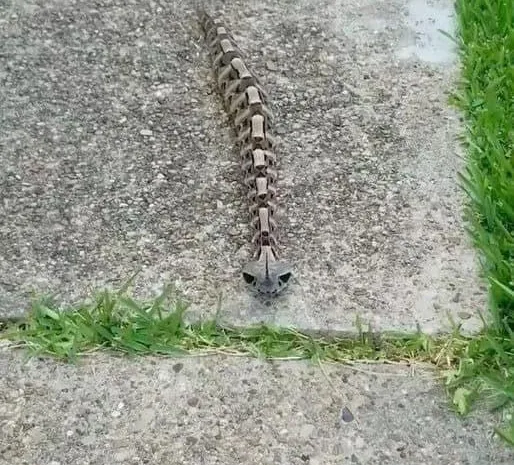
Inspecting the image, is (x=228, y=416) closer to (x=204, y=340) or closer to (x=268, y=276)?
(x=204, y=340)

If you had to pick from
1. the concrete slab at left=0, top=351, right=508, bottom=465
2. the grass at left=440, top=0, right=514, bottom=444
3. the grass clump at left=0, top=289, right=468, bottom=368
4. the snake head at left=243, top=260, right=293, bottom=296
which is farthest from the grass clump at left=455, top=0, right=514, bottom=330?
the snake head at left=243, top=260, right=293, bottom=296

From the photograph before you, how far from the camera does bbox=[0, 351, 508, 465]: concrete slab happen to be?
3781mm

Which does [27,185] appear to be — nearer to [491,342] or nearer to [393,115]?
[393,115]

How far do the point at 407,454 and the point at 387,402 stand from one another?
0.25 meters

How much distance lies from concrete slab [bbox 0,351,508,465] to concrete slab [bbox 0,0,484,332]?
310 millimetres

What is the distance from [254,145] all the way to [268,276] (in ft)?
3.15

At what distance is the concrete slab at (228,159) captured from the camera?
443cm

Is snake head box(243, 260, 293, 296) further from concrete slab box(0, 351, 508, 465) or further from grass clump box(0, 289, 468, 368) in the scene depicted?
concrete slab box(0, 351, 508, 465)

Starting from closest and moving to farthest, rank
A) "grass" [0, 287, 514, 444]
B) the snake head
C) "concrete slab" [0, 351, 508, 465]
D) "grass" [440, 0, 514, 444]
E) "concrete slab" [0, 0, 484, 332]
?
"concrete slab" [0, 351, 508, 465]
"grass" [440, 0, 514, 444]
"grass" [0, 287, 514, 444]
the snake head
"concrete slab" [0, 0, 484, 332]

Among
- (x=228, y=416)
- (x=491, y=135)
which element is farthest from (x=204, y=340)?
(x=491, y=135)

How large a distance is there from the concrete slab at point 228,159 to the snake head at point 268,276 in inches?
2.9

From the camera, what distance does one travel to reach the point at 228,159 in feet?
16.7

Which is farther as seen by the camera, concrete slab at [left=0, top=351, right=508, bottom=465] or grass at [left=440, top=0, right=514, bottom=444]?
grass at [left=440, top=0, right=514, bottom=444]

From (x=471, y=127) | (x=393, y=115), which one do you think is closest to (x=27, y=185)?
(x=393, y=115)
